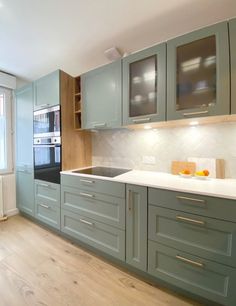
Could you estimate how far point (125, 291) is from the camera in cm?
136

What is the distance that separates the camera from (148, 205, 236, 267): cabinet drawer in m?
1.08

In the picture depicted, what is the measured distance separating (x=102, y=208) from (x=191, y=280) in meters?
0.89

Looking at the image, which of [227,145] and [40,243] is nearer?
[227,145]

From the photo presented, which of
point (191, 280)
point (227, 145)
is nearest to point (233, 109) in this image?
point (227, 145)

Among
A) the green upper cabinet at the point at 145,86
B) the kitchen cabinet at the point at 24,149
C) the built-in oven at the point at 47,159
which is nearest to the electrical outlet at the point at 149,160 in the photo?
the green upper cabinet at the point at 145,86

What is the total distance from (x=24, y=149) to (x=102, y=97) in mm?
1506

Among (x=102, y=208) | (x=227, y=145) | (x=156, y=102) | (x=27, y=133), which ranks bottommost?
(x=102, y=208)

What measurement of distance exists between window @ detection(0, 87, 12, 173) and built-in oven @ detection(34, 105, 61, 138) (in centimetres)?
74

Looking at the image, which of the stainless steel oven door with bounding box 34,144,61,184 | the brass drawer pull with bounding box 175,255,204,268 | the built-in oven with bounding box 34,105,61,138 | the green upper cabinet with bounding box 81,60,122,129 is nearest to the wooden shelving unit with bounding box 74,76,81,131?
the green upper cabinet with bounding box 81,60,122,129

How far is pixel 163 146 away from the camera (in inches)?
74.7

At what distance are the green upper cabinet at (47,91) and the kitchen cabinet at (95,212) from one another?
0.95 metres

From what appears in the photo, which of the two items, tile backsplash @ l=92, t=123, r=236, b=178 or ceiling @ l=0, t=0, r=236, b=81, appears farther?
tile backsplash @ l=92, t=123, r=236, b=178

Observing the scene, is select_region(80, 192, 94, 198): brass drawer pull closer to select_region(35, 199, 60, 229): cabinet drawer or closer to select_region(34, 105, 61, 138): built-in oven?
select_region(35, 199, 60, 229): cabinet drawer

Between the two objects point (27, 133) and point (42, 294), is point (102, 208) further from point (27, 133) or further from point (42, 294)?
point (27, 133)
